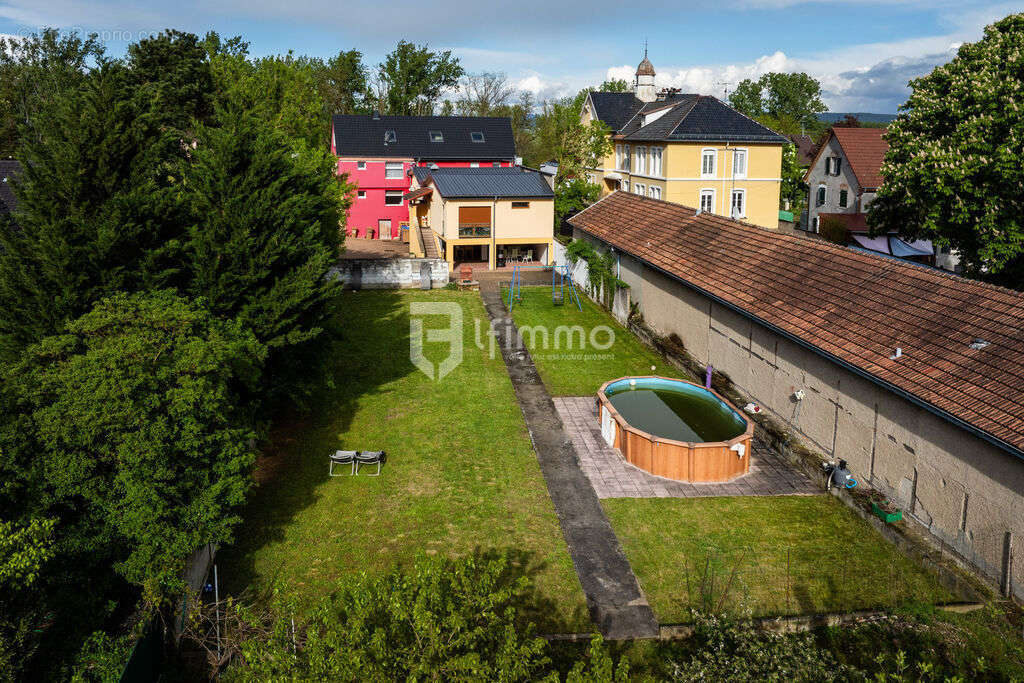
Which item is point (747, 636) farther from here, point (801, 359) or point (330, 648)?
point (801, 359)

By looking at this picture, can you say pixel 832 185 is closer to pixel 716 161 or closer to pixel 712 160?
pixel 716 161

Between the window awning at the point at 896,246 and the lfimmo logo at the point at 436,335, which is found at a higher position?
the window awning at the point at 896,246

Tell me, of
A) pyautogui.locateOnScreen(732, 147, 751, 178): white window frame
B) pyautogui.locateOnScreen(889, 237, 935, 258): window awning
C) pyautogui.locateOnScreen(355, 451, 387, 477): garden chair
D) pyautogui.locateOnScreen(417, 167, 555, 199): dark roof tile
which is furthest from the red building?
pyautogui.locateOnScreen(355, 451, 387, 477): garden chair

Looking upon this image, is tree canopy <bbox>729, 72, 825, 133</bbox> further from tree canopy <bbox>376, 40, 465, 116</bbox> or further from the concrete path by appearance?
the concrete path

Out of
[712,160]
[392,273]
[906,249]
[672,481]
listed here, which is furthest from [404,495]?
[712,160]

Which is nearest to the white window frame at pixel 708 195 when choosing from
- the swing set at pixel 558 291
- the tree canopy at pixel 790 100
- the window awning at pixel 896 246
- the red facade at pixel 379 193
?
the window awning at pixel 896 246

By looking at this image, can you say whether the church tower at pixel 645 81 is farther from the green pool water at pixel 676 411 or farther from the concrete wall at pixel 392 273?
the green pool water at pixel 676 411
